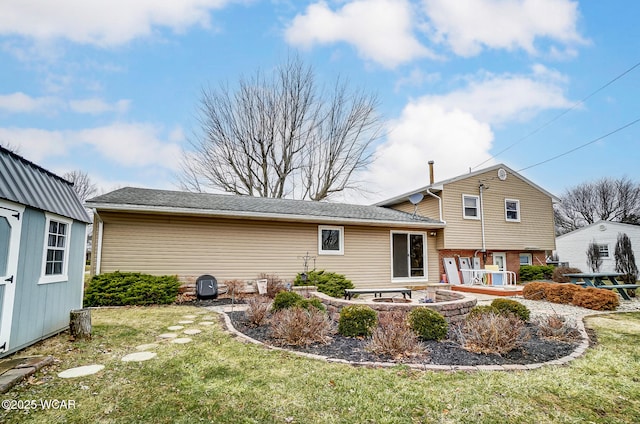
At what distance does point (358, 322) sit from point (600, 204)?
39407mm

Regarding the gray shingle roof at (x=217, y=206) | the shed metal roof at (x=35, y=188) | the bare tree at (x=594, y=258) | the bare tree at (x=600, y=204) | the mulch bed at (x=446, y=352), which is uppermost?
the bare tree at (x=600, y=204)

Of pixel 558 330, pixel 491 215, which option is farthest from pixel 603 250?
pixel 558 330

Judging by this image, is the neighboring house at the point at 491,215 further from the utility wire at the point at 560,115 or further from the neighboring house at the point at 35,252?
the neighboring house at the point at 35,252

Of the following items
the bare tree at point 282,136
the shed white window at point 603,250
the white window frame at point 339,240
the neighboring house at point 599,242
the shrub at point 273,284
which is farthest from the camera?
the shed white window at point 603,250

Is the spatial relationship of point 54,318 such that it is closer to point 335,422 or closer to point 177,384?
point 177,384

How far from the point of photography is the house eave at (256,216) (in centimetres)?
873

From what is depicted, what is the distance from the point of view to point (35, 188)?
4598 mm

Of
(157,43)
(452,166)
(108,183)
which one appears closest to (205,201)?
(157,43)

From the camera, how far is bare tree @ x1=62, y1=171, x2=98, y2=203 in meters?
25.8

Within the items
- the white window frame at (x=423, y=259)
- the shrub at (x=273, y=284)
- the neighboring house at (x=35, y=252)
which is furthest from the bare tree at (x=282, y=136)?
the neighboring house at (x=35, y=252)

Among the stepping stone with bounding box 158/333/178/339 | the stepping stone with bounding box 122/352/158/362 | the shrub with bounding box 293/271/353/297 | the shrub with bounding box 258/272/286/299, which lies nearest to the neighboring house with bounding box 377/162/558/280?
the shrub with bounding box 293/271/353/297

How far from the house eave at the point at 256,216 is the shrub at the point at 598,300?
5.32 meters

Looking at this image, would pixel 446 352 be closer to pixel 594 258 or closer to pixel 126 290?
pixel 126 290

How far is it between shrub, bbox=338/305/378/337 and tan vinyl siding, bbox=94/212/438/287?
5.95 m
